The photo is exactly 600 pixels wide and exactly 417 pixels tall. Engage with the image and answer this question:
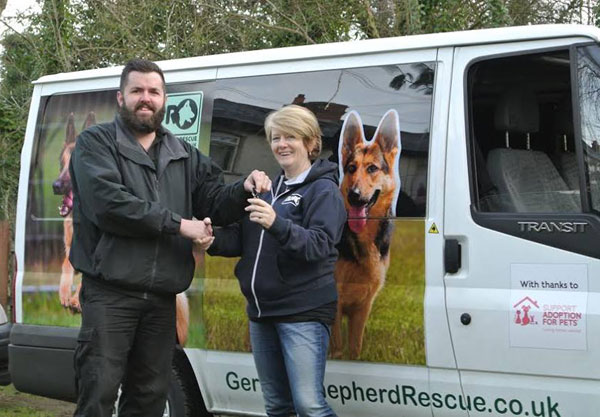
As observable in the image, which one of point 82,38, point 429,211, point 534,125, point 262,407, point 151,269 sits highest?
point 82,38

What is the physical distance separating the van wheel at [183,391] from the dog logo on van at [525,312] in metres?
2.04

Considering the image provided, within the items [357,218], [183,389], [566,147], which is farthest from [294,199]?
[183,389]

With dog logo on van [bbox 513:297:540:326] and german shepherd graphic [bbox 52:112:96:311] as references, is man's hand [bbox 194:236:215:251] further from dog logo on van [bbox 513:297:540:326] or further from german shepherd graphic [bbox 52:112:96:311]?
german shepherd graphic [bbox 52:112:96:311]

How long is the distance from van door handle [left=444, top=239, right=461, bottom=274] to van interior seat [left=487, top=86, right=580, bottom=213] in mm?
263

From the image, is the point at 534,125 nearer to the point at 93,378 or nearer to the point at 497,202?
the point at 497,202

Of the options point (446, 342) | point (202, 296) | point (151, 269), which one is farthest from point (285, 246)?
point (202, 296)

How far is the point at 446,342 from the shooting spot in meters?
4.34

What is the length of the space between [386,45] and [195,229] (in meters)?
1.40

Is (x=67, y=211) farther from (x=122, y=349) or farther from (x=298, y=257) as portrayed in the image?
(x=298, y=257)

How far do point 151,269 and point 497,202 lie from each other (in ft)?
5.42

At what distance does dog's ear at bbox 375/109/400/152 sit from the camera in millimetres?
4535

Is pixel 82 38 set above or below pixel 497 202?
above

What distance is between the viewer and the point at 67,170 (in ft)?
18.4

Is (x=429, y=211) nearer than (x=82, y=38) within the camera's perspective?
Yes
